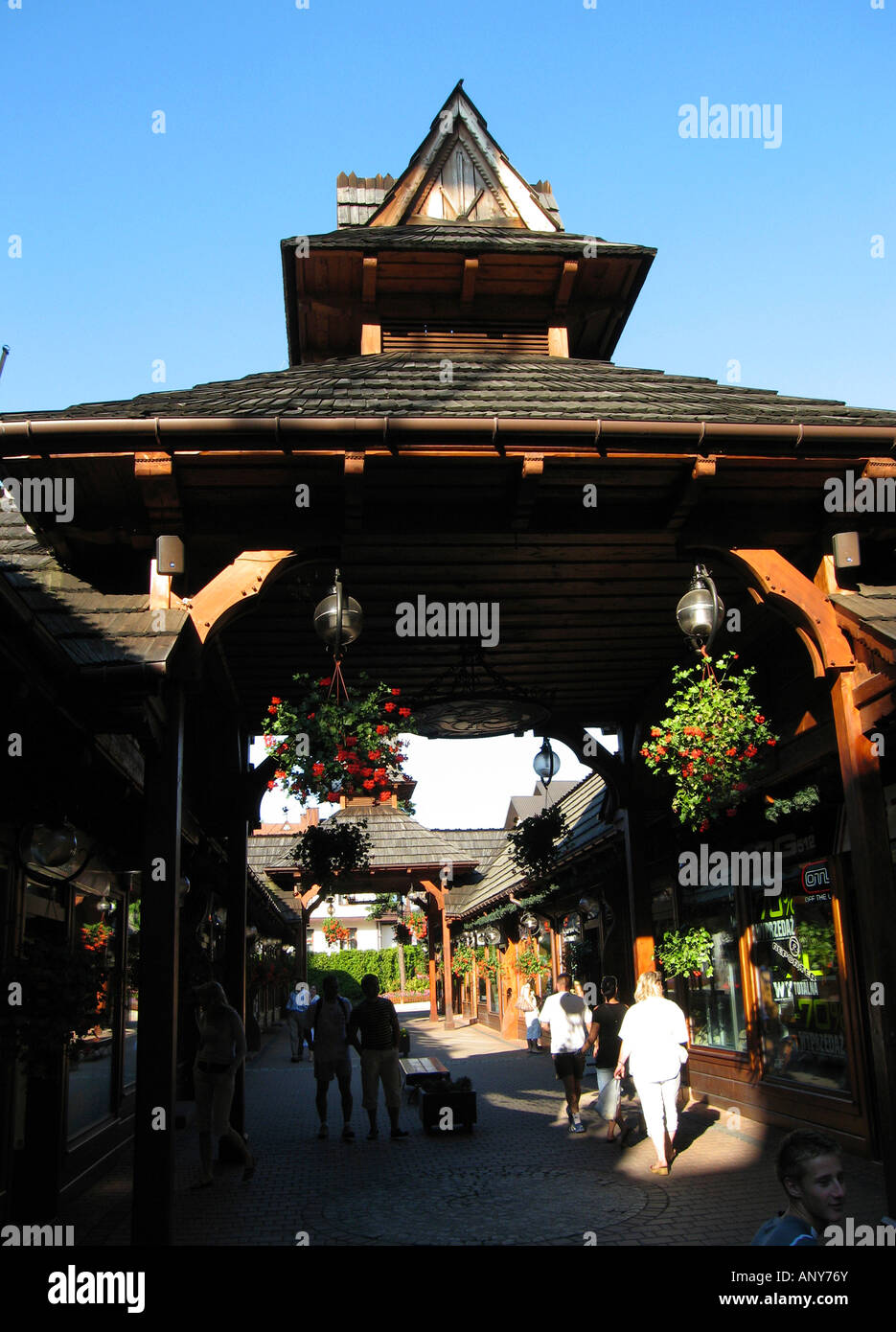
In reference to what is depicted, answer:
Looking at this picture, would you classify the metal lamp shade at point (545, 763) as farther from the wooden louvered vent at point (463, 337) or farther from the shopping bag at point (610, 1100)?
the wooden louvered vent at point (463, 337)

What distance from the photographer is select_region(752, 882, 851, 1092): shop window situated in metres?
8.79

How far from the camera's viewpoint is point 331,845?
9.95 metres

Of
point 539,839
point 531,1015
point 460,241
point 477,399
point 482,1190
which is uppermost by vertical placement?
point 460,241

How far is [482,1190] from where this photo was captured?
786 cm

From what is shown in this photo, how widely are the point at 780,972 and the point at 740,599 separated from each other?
12.0ft

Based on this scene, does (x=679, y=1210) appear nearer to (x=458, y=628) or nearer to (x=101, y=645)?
(x=458, y=628)

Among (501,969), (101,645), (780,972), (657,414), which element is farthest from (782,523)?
(501,969)

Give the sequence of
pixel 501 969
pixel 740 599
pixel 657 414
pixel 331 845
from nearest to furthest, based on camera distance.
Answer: pixel 657 414 < pixel 740 599 < pixel 331 845 < pixel 501 969

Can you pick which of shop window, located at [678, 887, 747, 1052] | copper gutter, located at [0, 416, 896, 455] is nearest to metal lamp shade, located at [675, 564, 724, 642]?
copper gutter, located at [0, 416, 896, 455]

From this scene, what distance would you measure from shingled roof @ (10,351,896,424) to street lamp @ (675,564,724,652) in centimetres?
103

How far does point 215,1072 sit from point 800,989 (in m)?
5.32

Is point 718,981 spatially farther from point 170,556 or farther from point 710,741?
point 170,556

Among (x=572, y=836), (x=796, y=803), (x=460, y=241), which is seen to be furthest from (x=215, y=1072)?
(x=572, y=836)

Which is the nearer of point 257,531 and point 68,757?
point 68,757
